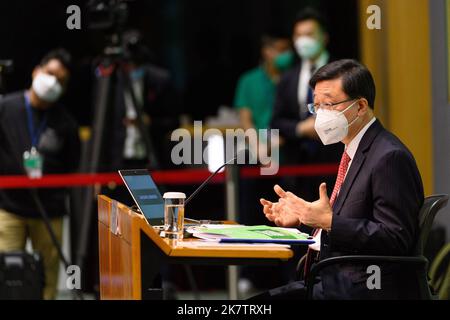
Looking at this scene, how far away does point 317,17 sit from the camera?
20.7 feet

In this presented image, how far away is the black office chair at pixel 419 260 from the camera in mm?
3451

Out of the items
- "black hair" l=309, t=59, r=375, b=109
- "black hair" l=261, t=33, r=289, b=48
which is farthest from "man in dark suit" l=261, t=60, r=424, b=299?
"black hair" l=261, t=33, r=289, b=48

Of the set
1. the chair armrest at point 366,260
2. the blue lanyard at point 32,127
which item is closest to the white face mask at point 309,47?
the blue lanyard at point 32,127

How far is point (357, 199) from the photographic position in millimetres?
3572

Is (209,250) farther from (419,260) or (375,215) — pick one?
(419,260)

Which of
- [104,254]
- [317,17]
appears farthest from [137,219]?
[317,17]

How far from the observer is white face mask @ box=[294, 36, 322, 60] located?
622 centimetres

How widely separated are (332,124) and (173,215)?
70 cm

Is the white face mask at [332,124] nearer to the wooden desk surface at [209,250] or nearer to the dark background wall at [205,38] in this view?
the wooden desk surface at [209,250]

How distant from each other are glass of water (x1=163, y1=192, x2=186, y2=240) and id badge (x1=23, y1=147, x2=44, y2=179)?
Answer: 2470 mm

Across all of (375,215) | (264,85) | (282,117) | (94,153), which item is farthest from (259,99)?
(375,215)

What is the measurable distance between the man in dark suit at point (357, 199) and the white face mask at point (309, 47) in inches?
97.2
